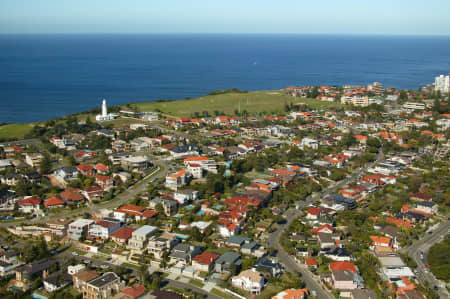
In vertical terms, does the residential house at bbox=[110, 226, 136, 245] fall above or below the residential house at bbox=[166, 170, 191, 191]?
below

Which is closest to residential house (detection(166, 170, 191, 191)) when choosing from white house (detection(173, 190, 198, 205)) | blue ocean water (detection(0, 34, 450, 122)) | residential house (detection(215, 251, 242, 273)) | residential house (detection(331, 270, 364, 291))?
white house (detection(173, 190, 198, 205))

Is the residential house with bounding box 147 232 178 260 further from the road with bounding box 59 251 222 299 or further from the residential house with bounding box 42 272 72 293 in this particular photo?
the residential house with bounding box 42 272 72 293

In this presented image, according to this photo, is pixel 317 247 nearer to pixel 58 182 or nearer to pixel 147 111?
pixel 58 182

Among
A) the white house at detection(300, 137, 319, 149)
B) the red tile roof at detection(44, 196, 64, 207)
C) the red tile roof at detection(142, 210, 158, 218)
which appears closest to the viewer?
the red tile roof at detection(142, 210, 158, 218)

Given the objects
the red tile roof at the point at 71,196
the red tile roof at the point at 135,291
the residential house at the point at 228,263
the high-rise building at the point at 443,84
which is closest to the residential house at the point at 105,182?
the red tile roof at the point at 71,196

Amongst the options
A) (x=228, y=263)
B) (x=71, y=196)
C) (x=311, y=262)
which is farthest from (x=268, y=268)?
(x=71, y=196)

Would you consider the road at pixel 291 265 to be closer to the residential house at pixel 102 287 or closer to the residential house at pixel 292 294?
the residential house at pixel 292 294
